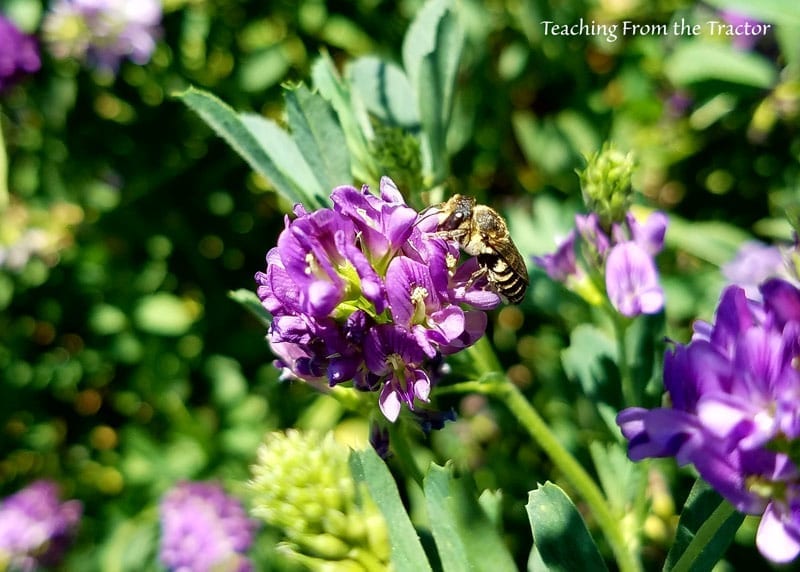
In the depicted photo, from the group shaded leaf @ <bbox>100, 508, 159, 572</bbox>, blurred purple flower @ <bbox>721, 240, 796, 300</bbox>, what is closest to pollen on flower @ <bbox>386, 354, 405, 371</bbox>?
blurred purple flower @ <bbox>721, 240, 796, 300</bbox>

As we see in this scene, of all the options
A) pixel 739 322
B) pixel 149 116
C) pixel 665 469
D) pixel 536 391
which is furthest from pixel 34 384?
pixel 739 322

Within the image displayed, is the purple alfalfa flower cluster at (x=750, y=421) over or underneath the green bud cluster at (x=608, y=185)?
underneath

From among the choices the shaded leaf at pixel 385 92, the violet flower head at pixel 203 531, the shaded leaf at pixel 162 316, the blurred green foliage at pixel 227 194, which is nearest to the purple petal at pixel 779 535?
the shaded leaf at pixel 385 92

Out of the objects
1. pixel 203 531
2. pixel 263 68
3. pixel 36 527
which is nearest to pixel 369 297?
pixel 203 531

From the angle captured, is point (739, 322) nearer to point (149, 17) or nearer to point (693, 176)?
point (693, 176)

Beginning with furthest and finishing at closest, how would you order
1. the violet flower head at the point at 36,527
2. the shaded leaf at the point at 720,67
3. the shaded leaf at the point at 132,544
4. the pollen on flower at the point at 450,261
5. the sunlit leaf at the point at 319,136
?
the violet flower head at the point at 36,527 → the shaded leaf at the point at 132,544 → the shaded leaf at the point at 720,67 → the sunlit leaf at the point at 319,136 → the pollen on flower at the point at 450,261

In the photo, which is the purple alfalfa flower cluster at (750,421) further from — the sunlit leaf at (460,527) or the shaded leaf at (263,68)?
the shaded leaf at (263,68)

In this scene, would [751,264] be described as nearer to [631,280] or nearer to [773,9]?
[773,9]

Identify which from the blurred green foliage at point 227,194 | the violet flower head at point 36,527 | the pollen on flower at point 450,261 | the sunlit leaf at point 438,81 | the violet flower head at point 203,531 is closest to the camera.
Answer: the pollen on flower at point 450,261

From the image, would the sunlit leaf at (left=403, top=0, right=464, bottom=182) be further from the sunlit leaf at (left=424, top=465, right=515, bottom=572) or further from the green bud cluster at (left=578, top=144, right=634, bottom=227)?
the sunlit leaf at (left=424, top=465, right=515, bottom=572)
